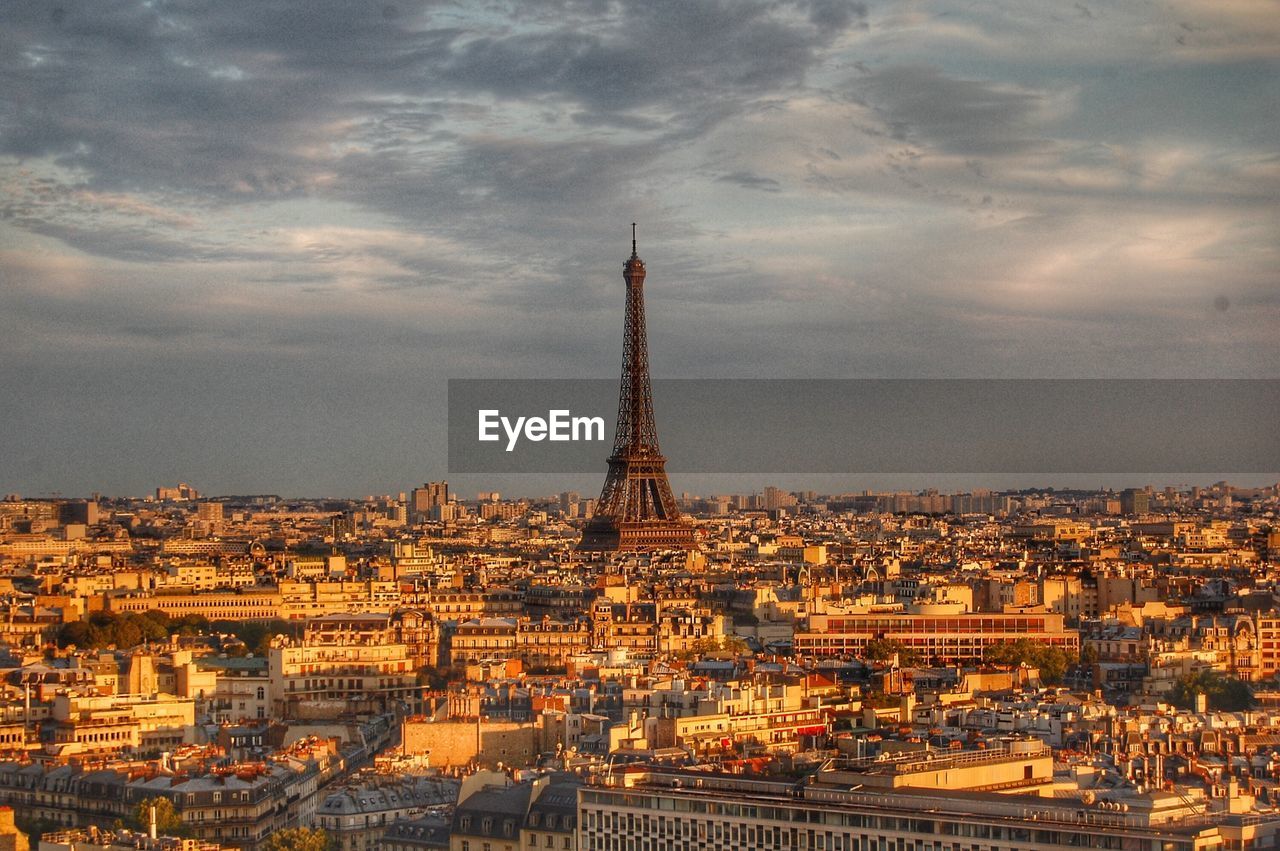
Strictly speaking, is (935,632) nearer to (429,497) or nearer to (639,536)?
(639,536)

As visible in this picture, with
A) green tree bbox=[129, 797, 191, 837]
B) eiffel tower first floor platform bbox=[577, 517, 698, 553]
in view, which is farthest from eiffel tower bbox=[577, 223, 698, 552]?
green tree bbox=[129, 797, 191, 837]

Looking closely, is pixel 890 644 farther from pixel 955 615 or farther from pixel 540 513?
pixel 540 513

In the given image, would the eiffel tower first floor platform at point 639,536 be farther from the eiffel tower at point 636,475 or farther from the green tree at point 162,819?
the green tree at point 162,819

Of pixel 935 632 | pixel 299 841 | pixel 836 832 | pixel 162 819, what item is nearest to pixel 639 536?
pixel 935 632

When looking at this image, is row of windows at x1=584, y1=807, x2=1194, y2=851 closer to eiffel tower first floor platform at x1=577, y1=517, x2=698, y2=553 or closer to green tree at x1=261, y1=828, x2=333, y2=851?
green tree at x1=261, y1=828, x2=333, y2=851

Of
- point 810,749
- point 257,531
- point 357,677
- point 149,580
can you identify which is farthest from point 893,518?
point 810,749

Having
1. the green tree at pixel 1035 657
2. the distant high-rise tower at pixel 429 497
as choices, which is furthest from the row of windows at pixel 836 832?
the distant high-rise tower at pixel 429 497
